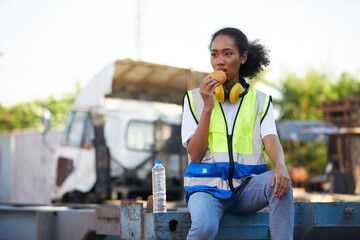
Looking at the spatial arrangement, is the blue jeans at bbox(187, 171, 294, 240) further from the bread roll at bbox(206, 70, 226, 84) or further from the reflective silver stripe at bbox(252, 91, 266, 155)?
the bread roll at bbox(206, 70, 226, 84)

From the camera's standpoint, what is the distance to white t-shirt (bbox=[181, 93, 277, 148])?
11.0 ft

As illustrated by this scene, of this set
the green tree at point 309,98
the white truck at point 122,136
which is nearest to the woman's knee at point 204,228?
the white truck at point 122,136

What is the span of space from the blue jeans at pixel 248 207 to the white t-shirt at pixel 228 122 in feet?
1.10

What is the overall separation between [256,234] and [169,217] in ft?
2.18

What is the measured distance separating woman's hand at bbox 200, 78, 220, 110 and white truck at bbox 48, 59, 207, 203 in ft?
19.1

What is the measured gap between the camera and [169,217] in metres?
3.31

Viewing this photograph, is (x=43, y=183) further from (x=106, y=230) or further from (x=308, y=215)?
(x=308, y=215)

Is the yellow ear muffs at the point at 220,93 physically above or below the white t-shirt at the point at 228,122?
above

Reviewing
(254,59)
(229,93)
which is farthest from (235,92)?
(254,59)

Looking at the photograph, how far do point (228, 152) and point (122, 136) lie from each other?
277 inches

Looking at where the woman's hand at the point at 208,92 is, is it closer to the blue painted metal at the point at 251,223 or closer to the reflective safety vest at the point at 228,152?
the reflective safety vest at the point at 228,152

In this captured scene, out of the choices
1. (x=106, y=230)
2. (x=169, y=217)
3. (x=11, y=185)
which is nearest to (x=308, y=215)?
(x=169, y=217)

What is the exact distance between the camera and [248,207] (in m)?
3.33

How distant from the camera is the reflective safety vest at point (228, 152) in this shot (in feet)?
10.6
